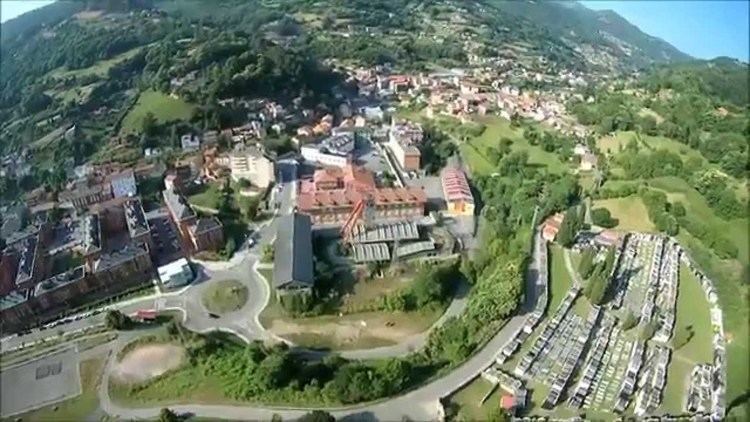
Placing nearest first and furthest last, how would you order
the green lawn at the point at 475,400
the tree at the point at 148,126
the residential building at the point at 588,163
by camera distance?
the green lawn at the point at 475,400 < the residential building at the point at 588,163 < the tree at the point at 148,126

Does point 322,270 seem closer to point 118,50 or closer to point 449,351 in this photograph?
point 449,351

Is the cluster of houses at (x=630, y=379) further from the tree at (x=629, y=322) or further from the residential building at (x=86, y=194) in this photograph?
the residential building at (x=86, y=194)

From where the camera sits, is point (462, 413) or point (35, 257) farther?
point (35, 257)

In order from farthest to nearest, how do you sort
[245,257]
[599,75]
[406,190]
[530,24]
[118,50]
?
[599,75] → [530,24] → [118,50] → [406,190] → [245,257]

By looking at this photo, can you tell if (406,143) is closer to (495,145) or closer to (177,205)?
(495,145)

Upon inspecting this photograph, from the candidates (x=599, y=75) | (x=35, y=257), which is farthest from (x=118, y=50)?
(x=599, y=75)

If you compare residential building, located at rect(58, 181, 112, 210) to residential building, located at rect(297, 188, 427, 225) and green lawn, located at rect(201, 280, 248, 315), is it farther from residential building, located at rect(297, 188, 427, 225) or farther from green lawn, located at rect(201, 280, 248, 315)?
residential building, located at rect(297, 188, 427, 225)

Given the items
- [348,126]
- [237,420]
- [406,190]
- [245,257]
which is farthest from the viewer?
[348,126]

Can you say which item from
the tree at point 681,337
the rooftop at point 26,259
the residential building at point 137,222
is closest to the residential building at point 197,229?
the residential building at point 137,222

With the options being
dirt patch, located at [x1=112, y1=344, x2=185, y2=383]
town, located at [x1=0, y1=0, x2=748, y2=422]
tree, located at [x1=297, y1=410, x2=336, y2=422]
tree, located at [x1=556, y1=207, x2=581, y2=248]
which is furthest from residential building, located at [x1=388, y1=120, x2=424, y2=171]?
tree, located at [x1=297, y1=410, x2=336, y2=422]
